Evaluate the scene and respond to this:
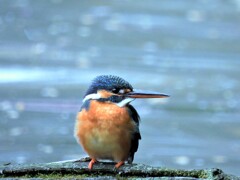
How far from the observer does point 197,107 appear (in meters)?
8.76

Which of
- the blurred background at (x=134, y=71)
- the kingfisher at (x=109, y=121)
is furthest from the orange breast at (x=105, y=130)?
the blurred background at (x=134, y=71)

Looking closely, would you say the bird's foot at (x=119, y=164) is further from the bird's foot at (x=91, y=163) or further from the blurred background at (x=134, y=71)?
the blurred background at (x=134, y=71)

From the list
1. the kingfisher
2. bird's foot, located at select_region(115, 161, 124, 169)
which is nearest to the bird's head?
the kingfisher

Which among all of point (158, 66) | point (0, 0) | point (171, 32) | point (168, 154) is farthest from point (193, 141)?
point (0, 0)

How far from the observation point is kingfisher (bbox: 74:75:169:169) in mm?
4453

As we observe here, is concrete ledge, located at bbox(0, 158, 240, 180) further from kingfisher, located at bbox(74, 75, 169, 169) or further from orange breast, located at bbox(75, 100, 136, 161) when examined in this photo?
orange breast, located at bbox(75, 100, 136, 161)

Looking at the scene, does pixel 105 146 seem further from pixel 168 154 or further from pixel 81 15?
pixel 81 15

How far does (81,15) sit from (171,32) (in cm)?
158

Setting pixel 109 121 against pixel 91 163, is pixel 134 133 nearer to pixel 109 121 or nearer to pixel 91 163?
pixel 109 121

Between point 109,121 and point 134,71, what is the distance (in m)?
5.49

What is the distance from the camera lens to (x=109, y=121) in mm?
4445

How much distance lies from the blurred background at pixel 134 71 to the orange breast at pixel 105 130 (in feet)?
8.56

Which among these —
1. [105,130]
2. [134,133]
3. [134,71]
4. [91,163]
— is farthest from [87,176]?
[134,71]

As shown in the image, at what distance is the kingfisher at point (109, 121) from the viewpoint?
4.45 m
